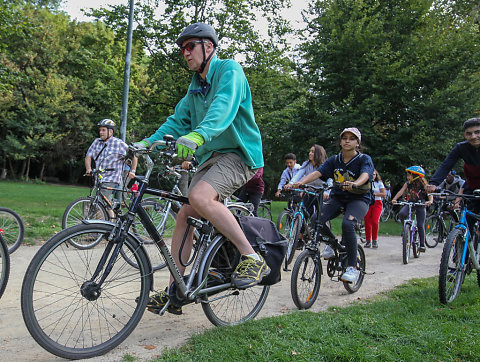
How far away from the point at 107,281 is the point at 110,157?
462 centimetres

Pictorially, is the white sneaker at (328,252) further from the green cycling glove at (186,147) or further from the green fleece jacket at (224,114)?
the green cycling glove at (186,147)

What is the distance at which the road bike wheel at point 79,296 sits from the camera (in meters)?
2.58

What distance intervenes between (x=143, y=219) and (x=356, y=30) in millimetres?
16167

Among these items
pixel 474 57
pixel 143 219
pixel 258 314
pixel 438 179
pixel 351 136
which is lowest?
pixel 258 314

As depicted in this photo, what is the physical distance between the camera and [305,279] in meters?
4.35

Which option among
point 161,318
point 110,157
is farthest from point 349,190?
point 110,157

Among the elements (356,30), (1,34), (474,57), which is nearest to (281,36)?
(356,30)

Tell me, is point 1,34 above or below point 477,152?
above

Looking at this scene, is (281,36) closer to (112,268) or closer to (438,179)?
(438,179)

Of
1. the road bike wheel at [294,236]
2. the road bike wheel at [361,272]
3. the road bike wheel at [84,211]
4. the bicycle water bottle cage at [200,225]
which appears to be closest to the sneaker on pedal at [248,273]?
the bicycle water bottle cage at [200,225]

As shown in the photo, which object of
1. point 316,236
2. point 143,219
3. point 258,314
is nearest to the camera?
point 143,219

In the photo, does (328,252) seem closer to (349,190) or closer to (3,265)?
(349,190)

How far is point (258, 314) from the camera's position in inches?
159

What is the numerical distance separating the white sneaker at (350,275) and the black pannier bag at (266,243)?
145 centimetres
